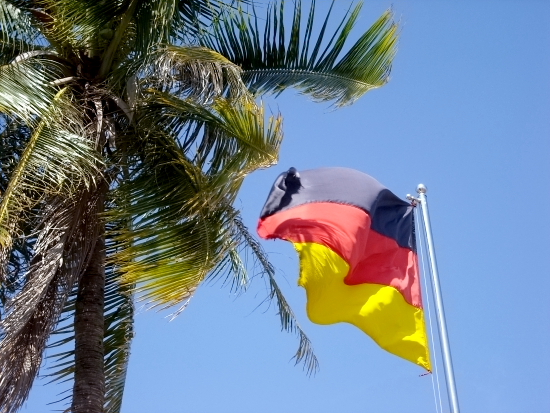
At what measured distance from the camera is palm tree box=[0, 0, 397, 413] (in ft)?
30.8

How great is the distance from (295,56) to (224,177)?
2.19m

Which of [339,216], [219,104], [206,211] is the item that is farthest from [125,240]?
[339,216]

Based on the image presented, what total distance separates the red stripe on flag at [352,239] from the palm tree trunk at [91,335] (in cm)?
159

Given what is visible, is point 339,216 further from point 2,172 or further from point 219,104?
point 2,172

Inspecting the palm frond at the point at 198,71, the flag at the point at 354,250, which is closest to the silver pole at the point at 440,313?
the flag at the point at 354,250

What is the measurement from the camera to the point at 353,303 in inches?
415

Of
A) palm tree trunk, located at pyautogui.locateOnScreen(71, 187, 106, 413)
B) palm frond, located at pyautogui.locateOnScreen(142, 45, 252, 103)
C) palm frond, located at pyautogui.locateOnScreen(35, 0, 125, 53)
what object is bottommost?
palm tree trunk, located at pyautogui.locateOnScreen(71, 187, 106, 413)

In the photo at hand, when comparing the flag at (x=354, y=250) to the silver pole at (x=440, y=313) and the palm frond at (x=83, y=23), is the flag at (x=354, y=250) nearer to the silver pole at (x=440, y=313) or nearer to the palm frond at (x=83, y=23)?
the silver pole at (x=440, y=313)

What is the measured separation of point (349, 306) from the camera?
1053cm

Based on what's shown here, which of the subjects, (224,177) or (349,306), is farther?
(349,306)

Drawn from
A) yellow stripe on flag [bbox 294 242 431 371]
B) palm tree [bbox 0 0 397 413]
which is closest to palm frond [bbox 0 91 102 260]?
palm tree [bbox 0 0 397 413]

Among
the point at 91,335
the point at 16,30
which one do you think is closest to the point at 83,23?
the point at 16,30

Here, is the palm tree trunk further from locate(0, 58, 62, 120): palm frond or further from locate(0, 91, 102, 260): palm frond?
locate(0, 58, 62, 120): palm frond

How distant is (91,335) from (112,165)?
1614 millimetres
